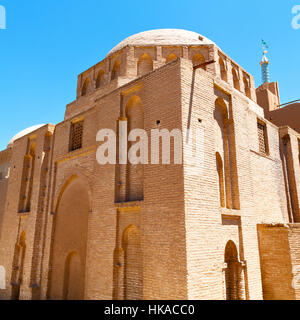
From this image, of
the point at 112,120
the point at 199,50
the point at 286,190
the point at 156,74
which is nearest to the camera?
the point at 156,74

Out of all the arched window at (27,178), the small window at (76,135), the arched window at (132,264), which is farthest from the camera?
the arched window at (27,178)

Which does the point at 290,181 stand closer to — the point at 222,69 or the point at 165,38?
the point at 222,69

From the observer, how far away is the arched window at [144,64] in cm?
1111

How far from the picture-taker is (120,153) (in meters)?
6.95

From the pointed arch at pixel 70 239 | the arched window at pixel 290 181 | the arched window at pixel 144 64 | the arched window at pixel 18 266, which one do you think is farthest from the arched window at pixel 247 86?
the arched window at pixel 18 266

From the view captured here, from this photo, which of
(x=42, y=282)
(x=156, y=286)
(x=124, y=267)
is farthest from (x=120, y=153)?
(x=42, y=282)

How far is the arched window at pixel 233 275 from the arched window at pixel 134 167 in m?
2.51

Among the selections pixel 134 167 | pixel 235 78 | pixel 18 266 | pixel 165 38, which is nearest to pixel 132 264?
pixel 134 167

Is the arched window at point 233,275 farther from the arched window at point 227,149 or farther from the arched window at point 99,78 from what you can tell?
the arched window at point 99,78

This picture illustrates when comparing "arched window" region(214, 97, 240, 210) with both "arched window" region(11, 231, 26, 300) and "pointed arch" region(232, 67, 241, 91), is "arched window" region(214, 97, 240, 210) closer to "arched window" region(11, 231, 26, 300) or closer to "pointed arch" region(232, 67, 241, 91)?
"pointed arch" region(232, 67, 241, 91)

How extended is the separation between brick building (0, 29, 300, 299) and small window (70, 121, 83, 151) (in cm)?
4

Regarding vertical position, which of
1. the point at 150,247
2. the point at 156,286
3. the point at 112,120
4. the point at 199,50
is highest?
the point at 199,50
